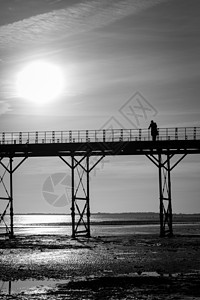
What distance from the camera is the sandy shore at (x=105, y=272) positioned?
18.0m

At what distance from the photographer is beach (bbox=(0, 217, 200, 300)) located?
18.0 metres

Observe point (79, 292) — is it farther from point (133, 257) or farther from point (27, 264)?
point (133, 257)

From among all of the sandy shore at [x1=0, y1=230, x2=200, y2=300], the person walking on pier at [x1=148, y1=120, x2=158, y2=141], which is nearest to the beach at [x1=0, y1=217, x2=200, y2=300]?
the sandy shore at [x1=0, y1=230, x2=200, y2=300]

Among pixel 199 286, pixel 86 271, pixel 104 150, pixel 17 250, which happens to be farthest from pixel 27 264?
pixel 104 150

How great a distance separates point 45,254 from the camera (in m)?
32.0

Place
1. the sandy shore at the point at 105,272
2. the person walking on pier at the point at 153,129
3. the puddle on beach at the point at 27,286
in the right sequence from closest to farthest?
1. the sandy shore at the point at 105,272
2. the puddle on beach at the point at 27,286
3. the person walking on pier at the point at 153,129

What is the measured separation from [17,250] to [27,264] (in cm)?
821

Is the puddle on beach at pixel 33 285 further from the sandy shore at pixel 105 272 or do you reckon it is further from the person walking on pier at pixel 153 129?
the person walking on pier at pixel 153 129

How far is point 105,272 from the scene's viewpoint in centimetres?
2327

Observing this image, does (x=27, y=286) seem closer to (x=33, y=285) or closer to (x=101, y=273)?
(x=33, y=285)

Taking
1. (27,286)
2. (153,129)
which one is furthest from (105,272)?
(153,129)

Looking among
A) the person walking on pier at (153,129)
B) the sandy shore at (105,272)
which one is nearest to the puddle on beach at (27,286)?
the sandy shore at (105,272)

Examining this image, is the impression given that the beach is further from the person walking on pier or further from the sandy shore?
the person walking on pier

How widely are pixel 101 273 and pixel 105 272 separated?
33cm
